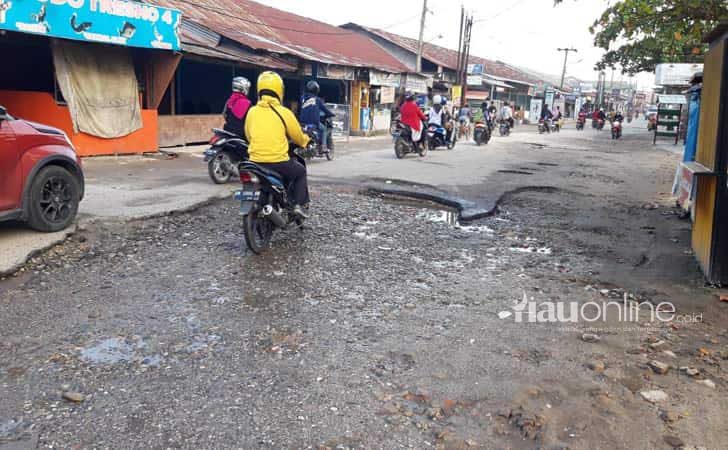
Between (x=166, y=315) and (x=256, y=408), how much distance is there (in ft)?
5.08

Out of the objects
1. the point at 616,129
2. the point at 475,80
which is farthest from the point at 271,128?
the point at 475,80

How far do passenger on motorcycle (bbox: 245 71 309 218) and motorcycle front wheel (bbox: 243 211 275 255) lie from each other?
1.73ft

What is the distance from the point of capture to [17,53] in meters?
13.1

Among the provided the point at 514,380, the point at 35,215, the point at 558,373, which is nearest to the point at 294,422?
the point at 514,380

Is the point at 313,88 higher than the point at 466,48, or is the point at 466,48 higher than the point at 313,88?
the point at 466,48

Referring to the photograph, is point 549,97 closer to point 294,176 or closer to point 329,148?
point 329,148

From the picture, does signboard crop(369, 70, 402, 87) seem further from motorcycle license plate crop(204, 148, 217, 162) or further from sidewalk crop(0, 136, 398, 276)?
motorcycle license plate crop(204, 148, 217, 162)

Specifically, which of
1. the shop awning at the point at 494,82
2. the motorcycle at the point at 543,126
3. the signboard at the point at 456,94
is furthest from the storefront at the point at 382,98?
the shop awning at the point at 494,82

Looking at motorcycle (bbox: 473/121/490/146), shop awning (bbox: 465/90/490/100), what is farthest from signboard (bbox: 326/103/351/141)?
shop awning (bbox: 465/90/490/100)

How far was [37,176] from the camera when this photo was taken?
5.77 meters

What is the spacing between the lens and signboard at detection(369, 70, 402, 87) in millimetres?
24422

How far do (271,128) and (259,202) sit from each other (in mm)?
738

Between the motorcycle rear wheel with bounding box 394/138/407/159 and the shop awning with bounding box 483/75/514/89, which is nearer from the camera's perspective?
the motorcycle rear wheel with bounding box 394/138/407/159

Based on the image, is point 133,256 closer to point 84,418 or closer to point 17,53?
point 84,418
